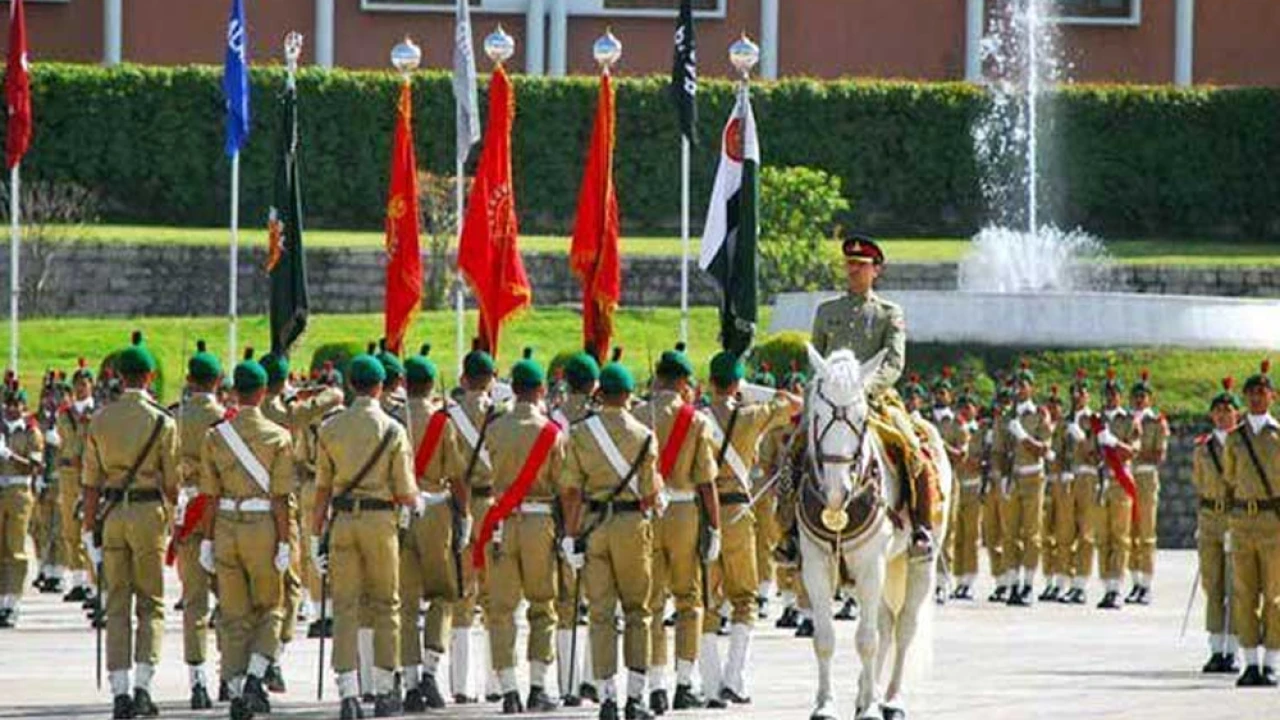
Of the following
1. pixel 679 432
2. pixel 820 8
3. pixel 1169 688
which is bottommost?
pixel 1169 688

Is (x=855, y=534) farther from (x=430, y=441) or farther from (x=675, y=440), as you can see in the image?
(x=430, y=441)

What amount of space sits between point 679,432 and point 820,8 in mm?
43923

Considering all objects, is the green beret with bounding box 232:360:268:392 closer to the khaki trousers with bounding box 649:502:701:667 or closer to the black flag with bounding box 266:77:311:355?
the khaki trousers with bounding box 649:502:701:667

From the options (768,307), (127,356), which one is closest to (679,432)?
(127,356)

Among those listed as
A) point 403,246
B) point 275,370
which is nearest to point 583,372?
point 275,370

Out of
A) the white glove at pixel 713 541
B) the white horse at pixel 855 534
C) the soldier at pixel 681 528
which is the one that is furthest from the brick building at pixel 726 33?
the white horse at pixel 855 534

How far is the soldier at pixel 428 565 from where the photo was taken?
2130 centimetres

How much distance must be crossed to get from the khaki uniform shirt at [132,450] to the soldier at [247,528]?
328 millimetres

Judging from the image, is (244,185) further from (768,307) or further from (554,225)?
(768,307)

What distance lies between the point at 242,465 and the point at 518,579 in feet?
5.51

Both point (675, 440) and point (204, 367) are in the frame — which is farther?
point (204, 367)

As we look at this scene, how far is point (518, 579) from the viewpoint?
21062 millimetres

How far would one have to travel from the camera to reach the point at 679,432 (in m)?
21.0

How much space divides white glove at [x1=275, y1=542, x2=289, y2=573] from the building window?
45.2m
